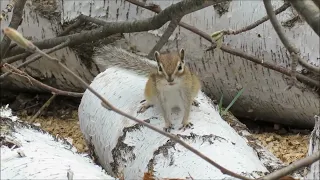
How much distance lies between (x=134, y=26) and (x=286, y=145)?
0.82 metres

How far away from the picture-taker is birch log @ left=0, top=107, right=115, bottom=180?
58.0 inches

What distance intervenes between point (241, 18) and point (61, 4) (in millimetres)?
724

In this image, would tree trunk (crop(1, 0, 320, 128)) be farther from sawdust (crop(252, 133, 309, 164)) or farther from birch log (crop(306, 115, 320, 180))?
birch log (crop(306, 115, 320, 180))

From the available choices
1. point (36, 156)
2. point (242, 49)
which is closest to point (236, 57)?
point (242, 49)

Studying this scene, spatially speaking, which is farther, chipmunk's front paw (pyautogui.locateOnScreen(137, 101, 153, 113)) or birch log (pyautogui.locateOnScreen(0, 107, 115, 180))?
chipmunk's front paw (pyautogui.locateOnScreen(137, 101, 153, 113))

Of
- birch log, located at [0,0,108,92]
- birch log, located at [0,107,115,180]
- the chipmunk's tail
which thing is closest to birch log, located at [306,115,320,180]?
birch log, located at [0,107,115,180]

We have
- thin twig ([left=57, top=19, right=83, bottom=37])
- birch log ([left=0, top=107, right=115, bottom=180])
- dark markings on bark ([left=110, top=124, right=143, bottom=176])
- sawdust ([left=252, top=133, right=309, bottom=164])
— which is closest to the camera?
birch log ([left=0, top=107, right=115, bottom=180])

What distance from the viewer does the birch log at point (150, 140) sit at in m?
1.63

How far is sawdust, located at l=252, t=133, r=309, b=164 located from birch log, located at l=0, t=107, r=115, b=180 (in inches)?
37.3

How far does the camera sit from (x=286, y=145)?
261cm

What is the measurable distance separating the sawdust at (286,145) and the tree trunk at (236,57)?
0.08 meters

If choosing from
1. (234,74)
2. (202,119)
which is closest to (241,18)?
(234,74)

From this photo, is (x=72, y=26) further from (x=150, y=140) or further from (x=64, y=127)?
(x=150, y=140)

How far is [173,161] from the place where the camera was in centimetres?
168
